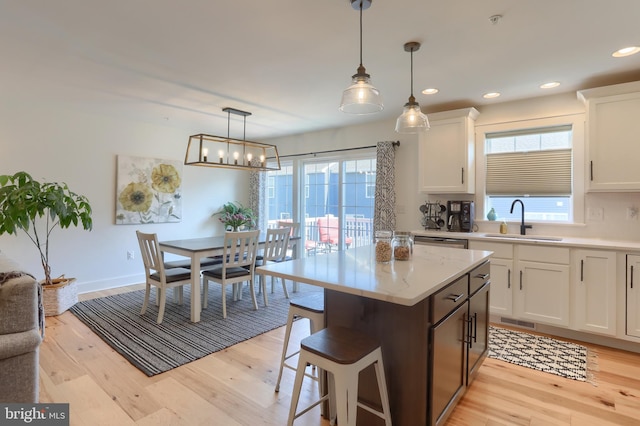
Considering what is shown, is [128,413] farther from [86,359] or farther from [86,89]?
[86,89]

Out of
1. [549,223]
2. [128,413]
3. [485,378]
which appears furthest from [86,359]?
[549,223]

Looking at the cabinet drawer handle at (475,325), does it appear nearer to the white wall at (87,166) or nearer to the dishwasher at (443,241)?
the dishwasher at (443,241)

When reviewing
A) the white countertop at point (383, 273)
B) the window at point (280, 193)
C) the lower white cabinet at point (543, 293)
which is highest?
the window at point (280, 193)

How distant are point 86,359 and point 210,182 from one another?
3830mm

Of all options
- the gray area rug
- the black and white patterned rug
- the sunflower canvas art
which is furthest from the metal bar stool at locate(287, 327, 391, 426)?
the sunflower canvas art

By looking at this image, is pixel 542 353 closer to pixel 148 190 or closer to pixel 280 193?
pixel 280 193

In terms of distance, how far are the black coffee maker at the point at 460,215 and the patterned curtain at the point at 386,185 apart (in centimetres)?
79

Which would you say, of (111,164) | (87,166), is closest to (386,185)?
(111,164)

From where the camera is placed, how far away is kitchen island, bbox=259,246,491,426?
155 cm

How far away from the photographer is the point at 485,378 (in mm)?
2438

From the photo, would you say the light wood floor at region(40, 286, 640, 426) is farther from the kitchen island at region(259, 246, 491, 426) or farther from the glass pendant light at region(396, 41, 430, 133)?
the glass pendant light at region(396, 41, 430, 133)

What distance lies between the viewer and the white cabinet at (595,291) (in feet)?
→ 9.43

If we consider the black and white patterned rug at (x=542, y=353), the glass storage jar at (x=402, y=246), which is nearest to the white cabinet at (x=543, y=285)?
the black and white patterned rug at (x=542, y=353)

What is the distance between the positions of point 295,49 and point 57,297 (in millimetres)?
3660
